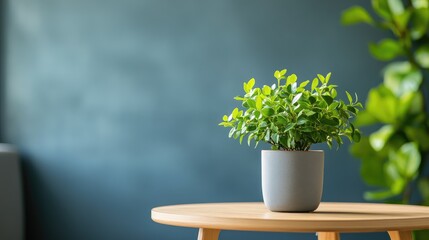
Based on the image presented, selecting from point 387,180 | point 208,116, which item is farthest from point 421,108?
point 208,116

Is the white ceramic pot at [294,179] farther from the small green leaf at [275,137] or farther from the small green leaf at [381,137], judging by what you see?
the small green leaf at [381,137]

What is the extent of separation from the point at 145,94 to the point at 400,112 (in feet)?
3.75

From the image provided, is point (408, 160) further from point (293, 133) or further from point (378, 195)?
point (293, 133)

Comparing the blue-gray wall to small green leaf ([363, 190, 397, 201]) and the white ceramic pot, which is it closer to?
small green leaf ([363, 190, 397, 201])

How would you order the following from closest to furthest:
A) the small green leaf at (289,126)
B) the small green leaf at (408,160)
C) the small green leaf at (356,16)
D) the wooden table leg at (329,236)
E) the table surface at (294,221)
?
the table surface at (294,221), the small green leaf at (289,126), the wooden table leg at (329,236), the small green leaf at (408,160), the small green leaf at (356,16)

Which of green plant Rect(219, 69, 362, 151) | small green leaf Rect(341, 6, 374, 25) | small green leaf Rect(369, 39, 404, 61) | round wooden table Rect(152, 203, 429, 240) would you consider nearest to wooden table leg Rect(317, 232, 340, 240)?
round wooden table Rect(152, 203, 429, 240)

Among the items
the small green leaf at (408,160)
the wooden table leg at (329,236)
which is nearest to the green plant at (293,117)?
the wooden table leg at (329,236)

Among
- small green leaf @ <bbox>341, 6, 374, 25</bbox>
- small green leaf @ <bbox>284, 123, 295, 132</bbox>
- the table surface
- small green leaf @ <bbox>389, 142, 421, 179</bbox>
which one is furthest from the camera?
small green leaf @ <bbox>341, 6, 374, 25</bbox>

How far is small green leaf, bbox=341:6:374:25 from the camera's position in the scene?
2744 mm

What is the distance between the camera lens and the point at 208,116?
3.11 metres

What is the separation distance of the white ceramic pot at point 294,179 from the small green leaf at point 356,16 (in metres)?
1.10

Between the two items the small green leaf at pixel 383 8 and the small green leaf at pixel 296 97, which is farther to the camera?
the small green leaf at pixel 383 8

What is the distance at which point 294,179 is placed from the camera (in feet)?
5.83

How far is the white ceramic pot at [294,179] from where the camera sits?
5.82 feet
